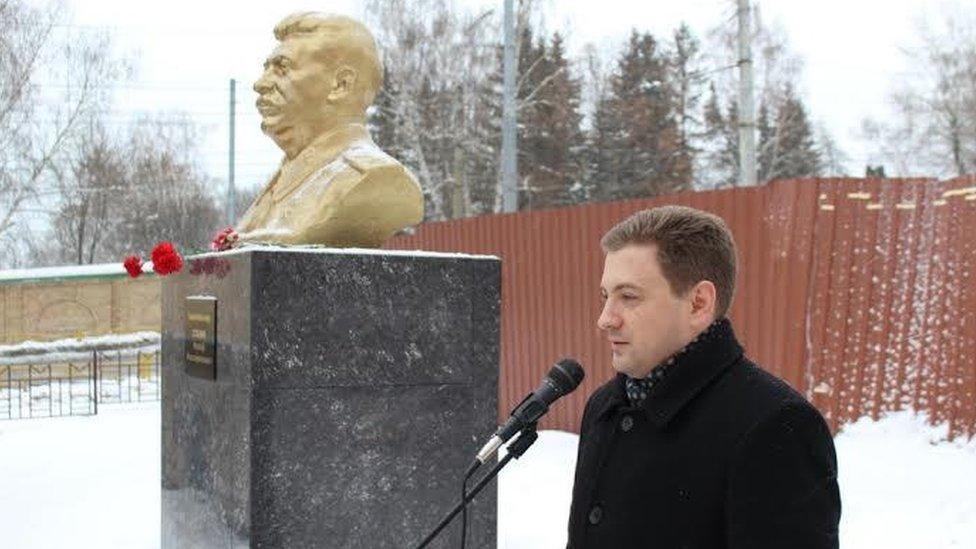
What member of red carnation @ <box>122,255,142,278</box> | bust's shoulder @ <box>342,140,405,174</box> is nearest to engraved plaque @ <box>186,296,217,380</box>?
red carnation @ <box>122,255,142,278</box>

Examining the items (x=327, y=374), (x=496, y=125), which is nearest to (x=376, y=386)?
(x=327, y=374)

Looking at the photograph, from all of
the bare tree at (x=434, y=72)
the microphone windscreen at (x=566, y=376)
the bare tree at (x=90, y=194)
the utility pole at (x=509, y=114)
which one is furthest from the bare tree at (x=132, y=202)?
the microphone windscreen at (x=566, y=376)

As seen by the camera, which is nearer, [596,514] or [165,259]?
[596,514]

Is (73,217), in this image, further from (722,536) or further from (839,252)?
(722,536)

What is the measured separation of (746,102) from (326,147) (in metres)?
9.35

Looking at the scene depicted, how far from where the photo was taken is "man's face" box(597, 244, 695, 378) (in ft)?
5.62

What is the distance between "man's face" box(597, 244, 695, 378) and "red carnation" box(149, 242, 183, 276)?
3350mm

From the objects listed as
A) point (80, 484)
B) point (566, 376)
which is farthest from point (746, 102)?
point (566, 376)

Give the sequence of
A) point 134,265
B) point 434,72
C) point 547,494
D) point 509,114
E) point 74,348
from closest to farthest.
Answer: point 134,265 → point 547,494 → point 509,114 → point 74,348 → point 434,72

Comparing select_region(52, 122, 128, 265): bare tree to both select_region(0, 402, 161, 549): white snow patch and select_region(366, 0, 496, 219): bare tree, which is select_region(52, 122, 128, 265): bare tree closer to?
select_region(366, 0, 496, 219): bare tree

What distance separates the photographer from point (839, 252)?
657 cm

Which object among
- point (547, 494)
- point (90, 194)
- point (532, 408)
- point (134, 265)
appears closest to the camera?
point (532, 408)

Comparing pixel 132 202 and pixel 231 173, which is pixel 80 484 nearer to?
pixel 231 173

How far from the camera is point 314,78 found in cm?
479
